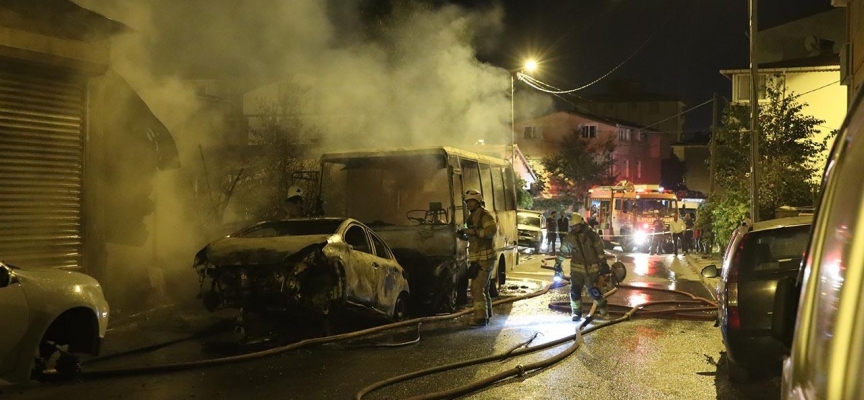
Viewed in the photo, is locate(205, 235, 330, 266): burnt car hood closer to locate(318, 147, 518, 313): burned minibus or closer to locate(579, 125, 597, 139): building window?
locate(318, 147, 518, 313): burned minibus

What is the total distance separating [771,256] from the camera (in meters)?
6.20

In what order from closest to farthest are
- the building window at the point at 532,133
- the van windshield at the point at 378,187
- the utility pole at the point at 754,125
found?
the van windshield at the point at 378,187 → the utility pole at the point at 754,125 → the building window at the point at 532,133

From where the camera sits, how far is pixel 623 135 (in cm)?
5503

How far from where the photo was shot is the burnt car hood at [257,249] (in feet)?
25.7

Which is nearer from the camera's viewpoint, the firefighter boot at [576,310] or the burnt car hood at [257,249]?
the burnt car hood at [257,249]

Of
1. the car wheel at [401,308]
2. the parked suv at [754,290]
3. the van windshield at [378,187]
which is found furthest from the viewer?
the van windshield at [378,187]

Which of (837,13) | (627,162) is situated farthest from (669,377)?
(627,162)

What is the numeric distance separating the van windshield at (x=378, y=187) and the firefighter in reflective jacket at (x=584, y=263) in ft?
7.19

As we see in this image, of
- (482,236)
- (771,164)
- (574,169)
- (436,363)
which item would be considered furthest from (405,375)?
(574,169)

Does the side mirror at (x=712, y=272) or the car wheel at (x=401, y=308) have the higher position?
the side mirror at (x=712, y=272)

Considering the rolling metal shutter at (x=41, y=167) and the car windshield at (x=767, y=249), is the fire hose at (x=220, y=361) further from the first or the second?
the car windshield at (x=767, y=249)

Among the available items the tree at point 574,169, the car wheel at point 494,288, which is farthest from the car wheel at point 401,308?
the tree at point 574,169

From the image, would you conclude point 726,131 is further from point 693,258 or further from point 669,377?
point 669,377

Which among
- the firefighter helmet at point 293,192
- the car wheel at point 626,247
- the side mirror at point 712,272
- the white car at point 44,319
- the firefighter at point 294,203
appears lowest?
the car wheel at point 626,247
